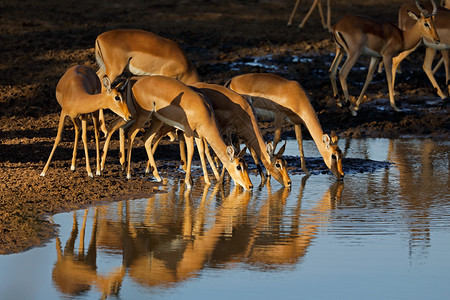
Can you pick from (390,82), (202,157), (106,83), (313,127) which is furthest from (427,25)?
(106,83)

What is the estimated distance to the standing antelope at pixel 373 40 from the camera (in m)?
16.1

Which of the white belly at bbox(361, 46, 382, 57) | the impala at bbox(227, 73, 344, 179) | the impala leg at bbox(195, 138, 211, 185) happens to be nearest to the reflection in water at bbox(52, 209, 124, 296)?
the impala leg at bbox(195, 138, 211, 185)

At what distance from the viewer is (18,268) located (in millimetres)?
6363

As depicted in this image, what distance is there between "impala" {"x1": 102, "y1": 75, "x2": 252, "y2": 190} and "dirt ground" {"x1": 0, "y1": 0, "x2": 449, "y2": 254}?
725mm

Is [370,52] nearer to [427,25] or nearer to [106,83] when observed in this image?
[427,25]

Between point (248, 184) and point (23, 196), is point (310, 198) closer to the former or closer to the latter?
point (248, 184)

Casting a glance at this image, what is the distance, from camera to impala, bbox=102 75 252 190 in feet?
32.3

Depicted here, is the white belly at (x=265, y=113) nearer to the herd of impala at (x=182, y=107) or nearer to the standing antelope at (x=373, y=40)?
the herd of impala at (x=182, y=107)

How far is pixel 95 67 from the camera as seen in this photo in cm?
1738

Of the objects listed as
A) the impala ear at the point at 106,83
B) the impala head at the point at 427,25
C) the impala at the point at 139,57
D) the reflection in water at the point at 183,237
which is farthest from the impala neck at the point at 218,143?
the impala head at the point at 427,25

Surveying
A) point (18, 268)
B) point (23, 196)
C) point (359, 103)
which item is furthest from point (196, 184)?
point (359, 103)

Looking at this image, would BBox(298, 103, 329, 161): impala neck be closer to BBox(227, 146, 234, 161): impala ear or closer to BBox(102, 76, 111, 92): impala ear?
BBox(227, 146, 234, 161): impala ear

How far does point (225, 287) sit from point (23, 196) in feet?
11.4

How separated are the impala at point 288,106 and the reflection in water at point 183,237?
1.32 meters
